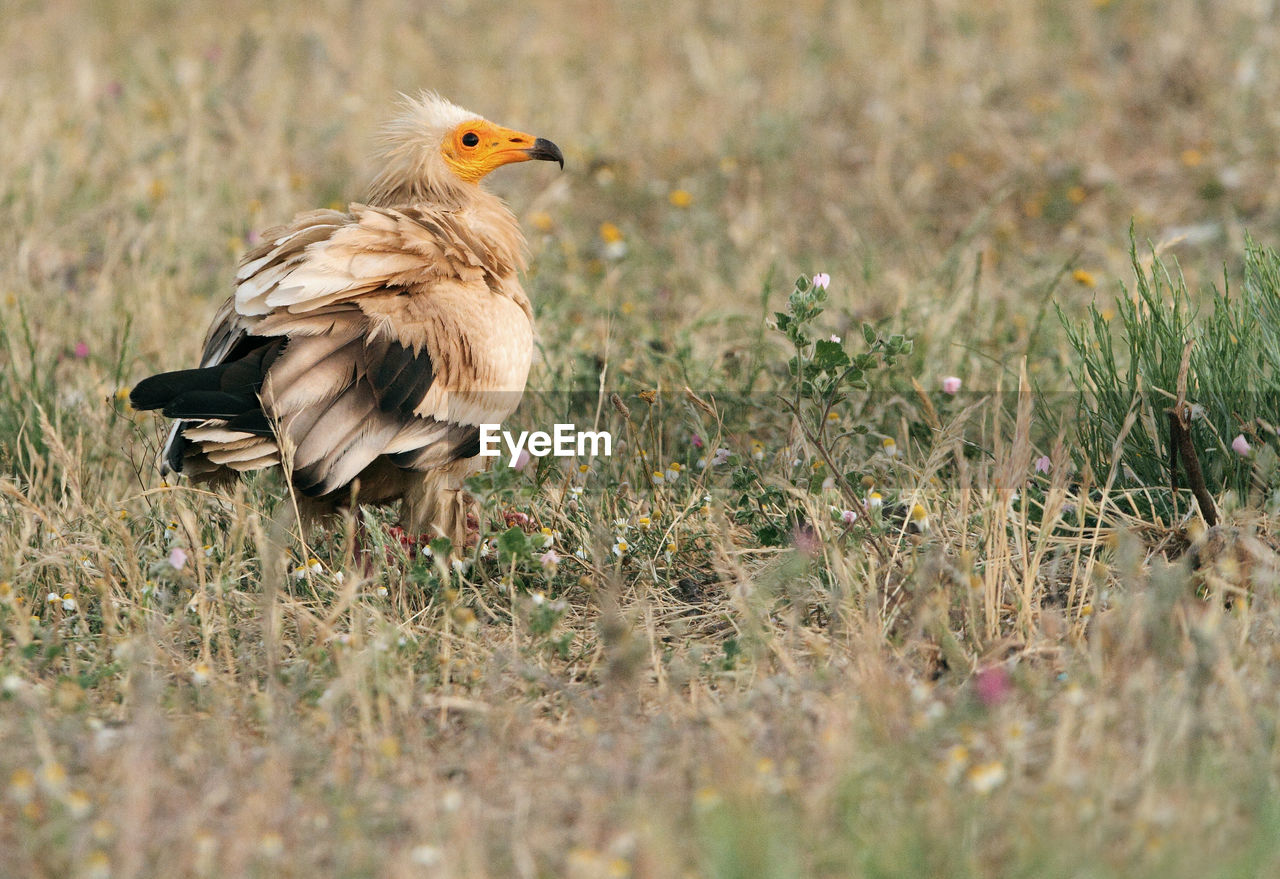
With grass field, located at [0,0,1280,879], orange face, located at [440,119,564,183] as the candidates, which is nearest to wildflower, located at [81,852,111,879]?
grass field, located at [0,0,1280,879]

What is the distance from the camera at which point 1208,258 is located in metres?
6.02

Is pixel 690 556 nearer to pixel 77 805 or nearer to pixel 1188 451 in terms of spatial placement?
pixel 1188 451

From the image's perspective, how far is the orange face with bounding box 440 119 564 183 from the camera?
4195mm

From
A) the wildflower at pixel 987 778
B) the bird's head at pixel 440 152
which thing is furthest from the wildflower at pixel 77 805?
the bird's head at pixel 440 152


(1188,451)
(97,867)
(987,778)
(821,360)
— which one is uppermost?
(821,360)

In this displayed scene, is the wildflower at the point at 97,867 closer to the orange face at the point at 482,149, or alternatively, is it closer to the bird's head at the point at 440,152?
the bird's head at the point at 440,152

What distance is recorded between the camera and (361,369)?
331 centimetres

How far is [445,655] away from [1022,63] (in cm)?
600

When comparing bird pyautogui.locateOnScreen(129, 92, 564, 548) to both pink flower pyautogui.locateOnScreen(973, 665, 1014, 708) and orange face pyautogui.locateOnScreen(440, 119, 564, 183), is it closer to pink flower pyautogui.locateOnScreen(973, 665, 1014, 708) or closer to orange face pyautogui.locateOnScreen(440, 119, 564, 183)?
orange face pyautogui.locateOnScreen(440, 119, 564, 183)

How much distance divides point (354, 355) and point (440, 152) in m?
1.07

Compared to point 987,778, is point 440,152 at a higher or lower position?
higher

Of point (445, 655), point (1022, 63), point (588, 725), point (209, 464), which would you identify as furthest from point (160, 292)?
point (1022, 63)

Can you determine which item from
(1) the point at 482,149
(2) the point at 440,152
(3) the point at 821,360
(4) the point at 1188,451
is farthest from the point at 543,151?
(4) the point at 1188,451

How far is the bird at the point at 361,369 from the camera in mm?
3186
